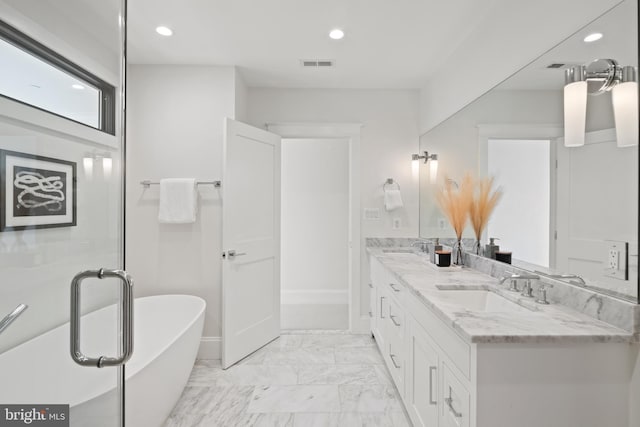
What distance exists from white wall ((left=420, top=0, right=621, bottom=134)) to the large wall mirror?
0.07m

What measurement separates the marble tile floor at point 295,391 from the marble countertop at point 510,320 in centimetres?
89

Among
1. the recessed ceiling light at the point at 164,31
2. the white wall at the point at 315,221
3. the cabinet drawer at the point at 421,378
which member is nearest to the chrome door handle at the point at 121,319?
the cabinet drawer at the point at 421,378

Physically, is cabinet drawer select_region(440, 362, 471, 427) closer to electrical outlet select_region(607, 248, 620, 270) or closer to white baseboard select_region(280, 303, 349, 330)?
electrical outlet select_region(607, 248, 620, 270)

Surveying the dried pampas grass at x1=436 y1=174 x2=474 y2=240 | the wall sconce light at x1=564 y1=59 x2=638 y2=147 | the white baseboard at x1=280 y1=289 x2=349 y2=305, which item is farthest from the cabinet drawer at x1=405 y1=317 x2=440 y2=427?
the white baseboard at x1=280 y1=289 x2=349 y2=305

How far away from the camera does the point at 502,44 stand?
2.04 meters

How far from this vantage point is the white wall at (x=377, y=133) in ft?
11.5

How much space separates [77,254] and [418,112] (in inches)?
132

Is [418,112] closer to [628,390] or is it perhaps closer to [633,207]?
[633,207]

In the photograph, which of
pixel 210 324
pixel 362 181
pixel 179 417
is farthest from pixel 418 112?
pixel 179 417

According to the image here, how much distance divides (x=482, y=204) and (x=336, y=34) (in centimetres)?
157

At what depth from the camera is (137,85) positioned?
117 inches

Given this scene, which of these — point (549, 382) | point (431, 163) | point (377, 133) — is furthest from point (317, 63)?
point (549, 382)

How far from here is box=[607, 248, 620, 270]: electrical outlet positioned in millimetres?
1258

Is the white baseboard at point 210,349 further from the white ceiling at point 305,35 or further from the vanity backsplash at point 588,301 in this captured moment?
the white ceiling at point 305,35
